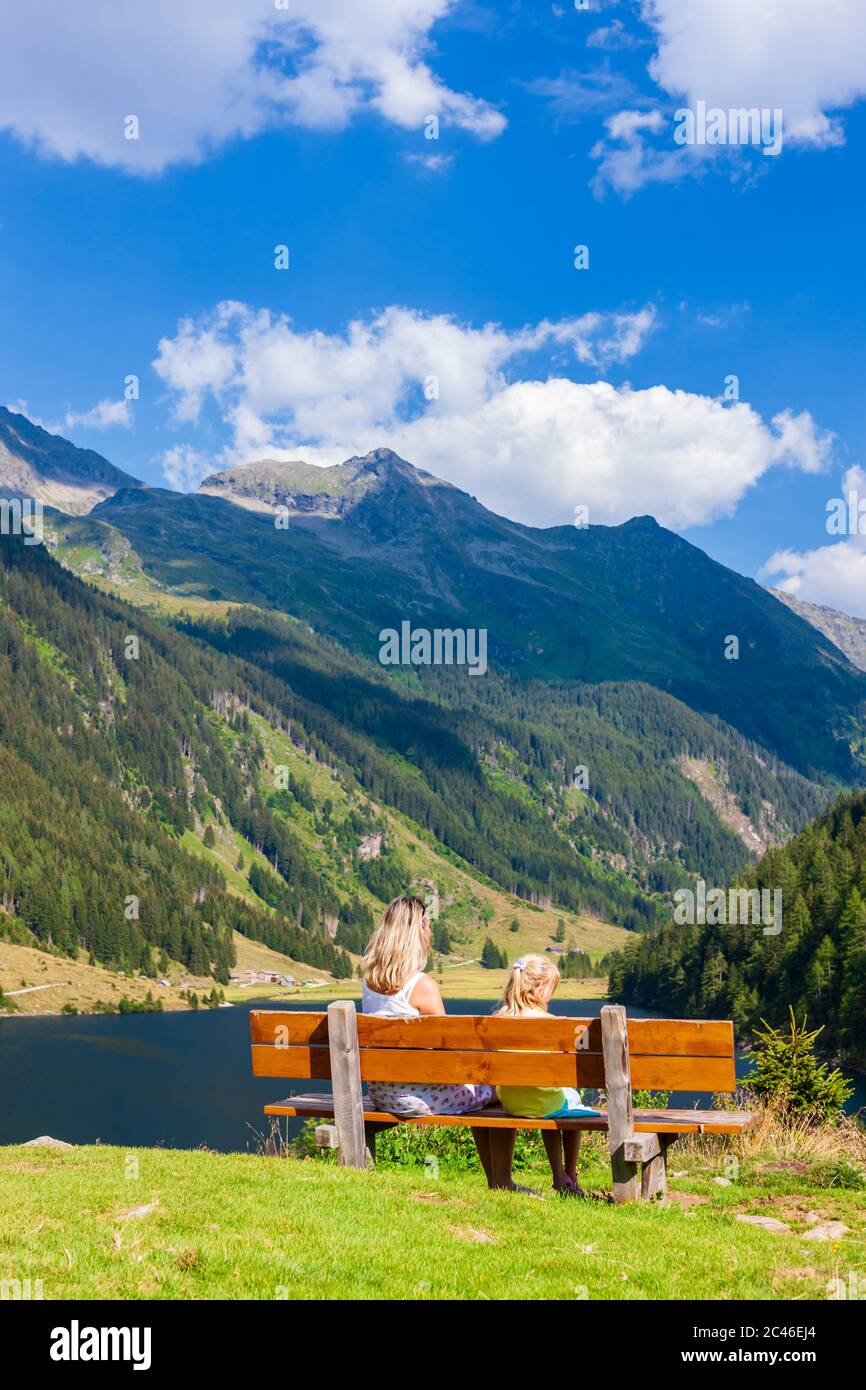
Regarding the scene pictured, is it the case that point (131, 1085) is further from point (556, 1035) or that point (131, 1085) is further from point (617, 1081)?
point (617, 1081)

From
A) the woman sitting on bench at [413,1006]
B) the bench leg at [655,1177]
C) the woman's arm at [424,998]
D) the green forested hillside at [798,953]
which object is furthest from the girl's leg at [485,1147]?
the green forested hillside at [798,953]

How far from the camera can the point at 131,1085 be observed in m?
115

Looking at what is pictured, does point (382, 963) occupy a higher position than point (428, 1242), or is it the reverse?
point (382, 963)

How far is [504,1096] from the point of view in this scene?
42.9 feet

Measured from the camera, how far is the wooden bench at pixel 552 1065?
12227 mm

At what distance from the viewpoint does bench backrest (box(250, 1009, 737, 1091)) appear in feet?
40.0

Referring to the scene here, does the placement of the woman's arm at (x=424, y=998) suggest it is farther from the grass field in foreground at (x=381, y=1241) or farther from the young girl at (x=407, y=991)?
the grass field in foreground at (x=381, y=1241)

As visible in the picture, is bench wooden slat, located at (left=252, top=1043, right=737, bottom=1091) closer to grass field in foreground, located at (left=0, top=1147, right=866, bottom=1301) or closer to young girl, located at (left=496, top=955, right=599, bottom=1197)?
young girl, located at (left=496, top=955, right=599, bottom=1197)

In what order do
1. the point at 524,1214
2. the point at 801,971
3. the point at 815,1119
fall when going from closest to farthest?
the point at 524,1214 → the point at 815,1119 → the point at 801,971

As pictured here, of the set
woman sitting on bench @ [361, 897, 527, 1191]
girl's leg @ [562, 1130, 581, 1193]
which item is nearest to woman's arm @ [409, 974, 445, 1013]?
woman sitting on bench @ [361, 897, 527, 1191]

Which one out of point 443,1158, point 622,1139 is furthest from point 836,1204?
point 443,1158

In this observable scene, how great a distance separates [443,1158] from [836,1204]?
642cm

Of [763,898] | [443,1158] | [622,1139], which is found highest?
[622,1139]

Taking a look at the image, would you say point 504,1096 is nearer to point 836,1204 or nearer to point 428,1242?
point 428,1242
